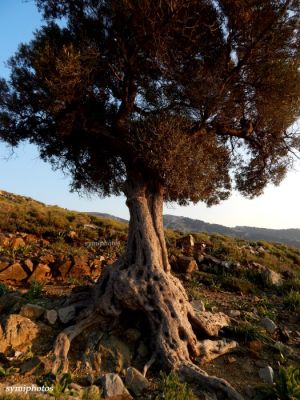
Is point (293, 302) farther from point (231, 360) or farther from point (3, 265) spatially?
point (3, 265)

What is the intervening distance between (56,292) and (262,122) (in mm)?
8377

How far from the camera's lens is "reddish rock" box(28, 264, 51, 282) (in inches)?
487

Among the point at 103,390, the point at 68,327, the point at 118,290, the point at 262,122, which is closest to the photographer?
the point at 103,390

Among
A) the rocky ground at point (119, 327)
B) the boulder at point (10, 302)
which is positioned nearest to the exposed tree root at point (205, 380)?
the rocky ground at point (119, 327)

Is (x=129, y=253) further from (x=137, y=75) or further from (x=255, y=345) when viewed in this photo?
(x=137, y=75)

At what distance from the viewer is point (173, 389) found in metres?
6.77

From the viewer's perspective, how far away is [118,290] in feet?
29.3

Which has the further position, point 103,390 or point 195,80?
point 195,80

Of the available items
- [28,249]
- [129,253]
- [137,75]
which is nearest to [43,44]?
[137,75]

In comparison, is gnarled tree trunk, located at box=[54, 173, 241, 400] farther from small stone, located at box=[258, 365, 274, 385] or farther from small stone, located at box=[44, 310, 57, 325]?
small stone, located at box=[258, 365, 274, 385]

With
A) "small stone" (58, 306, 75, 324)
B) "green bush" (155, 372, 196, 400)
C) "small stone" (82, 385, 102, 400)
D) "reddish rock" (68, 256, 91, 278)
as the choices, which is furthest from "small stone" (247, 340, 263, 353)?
"reddish rock" (68, 256, 91, 278)

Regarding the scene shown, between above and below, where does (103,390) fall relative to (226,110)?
below

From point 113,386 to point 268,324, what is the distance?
5.42 m
